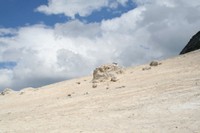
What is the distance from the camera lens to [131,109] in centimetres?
1484

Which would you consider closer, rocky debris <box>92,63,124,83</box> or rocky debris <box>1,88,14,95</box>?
rocky debris <box>92,63,124,83</box>

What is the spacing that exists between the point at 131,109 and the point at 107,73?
1084 cm

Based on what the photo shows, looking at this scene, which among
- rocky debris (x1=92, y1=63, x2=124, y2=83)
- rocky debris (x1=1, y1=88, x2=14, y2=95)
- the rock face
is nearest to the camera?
rocky debris (x1=92, y1=63, x2=124, y2=83)

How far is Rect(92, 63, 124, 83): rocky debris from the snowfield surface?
1.02 m

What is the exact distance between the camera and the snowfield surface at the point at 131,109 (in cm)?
1219

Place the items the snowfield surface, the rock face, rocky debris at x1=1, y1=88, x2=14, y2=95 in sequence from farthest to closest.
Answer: rocky debris at x1=1, y1=88, x2=14, y2=95, the rock face, the snowfield surface

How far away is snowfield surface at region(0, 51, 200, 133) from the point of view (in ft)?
40.0

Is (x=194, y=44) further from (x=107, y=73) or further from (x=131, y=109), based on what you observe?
(x=131, y=109)

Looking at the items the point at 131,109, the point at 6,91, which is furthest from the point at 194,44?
the point at 131,109

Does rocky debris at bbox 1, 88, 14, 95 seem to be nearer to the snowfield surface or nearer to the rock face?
the snowfield surface

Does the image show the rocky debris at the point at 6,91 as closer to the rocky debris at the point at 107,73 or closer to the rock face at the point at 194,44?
the rocky debris at the point at 107,73

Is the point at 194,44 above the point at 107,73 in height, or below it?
above

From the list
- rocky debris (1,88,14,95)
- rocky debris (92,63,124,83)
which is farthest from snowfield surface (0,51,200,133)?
rocky debris (1,88,14,95)

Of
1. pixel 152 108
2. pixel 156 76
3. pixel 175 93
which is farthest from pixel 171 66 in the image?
pixel 152 108
